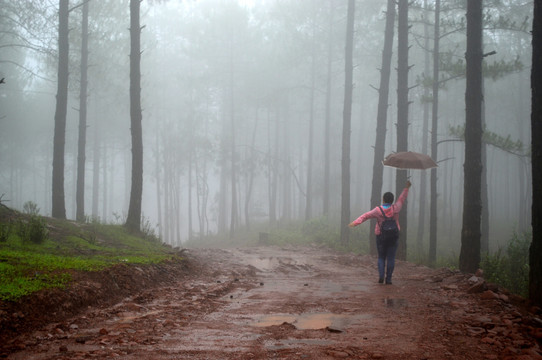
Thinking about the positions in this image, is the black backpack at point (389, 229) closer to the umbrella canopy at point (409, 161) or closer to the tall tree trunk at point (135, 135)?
the umbrella canopy at point (409, 161)

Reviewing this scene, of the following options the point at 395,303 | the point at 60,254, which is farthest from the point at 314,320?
the point at 60,254

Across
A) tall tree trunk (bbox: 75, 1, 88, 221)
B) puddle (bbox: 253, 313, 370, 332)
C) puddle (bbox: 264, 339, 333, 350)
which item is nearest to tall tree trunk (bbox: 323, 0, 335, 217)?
tall tree trunk (bbox: 75, 1, 88, 221)

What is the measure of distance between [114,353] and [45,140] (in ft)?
146

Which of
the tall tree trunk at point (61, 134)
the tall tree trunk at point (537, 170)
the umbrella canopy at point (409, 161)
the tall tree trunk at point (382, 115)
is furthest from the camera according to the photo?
the tall tree trunk at point (382, 115)

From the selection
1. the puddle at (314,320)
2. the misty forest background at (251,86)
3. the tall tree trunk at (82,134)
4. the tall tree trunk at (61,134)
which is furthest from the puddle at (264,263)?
the tall tree trunk at (82,134)

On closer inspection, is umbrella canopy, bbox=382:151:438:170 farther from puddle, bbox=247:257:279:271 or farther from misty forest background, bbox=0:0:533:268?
misty forest background, bbox=0:0:533:268

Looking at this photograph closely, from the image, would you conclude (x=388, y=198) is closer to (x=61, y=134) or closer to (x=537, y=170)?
(x=537, y=170)

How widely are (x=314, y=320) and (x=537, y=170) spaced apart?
4682mm

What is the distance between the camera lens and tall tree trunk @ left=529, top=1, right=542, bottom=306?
7074mm

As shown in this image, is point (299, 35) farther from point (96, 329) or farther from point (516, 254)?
point (96, 329)

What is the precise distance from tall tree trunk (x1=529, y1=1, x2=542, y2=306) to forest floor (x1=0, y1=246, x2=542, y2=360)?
1.43ft

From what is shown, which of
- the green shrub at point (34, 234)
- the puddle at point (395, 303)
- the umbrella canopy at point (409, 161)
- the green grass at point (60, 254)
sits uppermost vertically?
the umbrella canopy at point (409, 161)

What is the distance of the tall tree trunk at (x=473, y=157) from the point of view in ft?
34.6

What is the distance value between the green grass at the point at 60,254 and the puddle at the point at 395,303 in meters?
4.93
